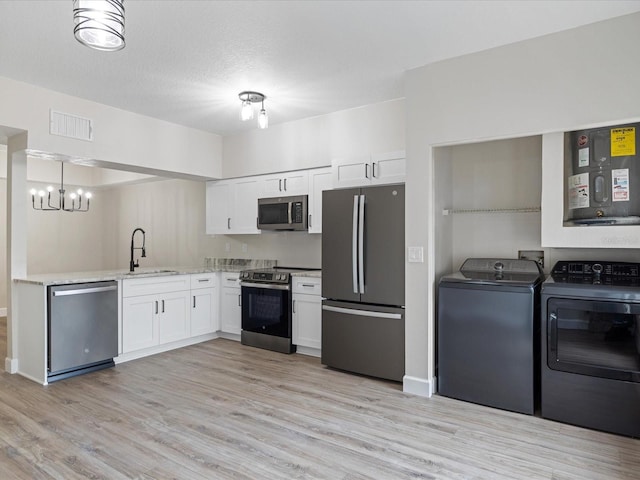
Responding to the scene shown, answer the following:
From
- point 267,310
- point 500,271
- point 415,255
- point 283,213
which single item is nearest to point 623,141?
point 500,271

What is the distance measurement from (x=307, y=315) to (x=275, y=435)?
1.79m

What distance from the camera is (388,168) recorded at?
12.5ft

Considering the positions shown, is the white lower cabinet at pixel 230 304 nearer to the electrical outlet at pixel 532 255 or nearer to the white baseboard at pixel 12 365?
the white baseboard at pixel 12 365

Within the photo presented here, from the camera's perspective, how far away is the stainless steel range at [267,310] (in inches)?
176

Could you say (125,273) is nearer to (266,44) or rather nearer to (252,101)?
(252,101)

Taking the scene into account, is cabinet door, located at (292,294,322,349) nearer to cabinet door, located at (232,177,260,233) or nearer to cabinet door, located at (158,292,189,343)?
cabinet door, located at (232,177,260,233)

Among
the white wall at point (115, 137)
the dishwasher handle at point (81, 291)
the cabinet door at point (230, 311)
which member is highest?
the white wall at point (115, 137)

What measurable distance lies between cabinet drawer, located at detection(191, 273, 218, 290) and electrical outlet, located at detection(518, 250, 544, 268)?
350 cm

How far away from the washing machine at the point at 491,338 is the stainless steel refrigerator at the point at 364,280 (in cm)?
43

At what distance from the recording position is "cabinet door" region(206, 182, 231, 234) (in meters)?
5.33

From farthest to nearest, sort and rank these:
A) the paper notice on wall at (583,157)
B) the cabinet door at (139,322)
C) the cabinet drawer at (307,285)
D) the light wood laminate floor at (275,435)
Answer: the cabinet drawer at (307,285), the cabinet door at (139,322), the paper notice on wall at (583,157), the light wood laminate floor at (275,435)

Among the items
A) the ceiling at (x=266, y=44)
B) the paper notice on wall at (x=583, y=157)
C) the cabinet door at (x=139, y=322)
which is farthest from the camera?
the cabinet door at (x=139, y=322)

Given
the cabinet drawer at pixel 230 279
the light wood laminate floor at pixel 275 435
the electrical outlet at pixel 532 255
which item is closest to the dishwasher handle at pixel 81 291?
the light wood laminate floor at pixel 275 435

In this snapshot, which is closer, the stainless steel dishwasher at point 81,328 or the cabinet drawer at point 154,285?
the stainless steel dishwasher at point 81,328
